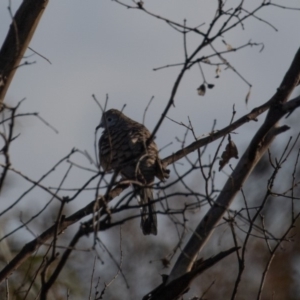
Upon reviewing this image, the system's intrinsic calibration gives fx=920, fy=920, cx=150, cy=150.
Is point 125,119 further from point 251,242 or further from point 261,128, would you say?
point 251,242

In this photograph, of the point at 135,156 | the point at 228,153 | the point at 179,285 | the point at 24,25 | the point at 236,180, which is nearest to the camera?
the point at 179,285

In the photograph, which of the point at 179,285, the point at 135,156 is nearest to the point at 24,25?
the point at 135,156

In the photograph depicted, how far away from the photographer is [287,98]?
5027 mm

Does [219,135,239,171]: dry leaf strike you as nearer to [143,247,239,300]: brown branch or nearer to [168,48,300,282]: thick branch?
[168,48,300,282]: thick branch

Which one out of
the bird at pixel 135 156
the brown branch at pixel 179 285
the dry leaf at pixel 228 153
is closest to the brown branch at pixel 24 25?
the bird at pixel 135 156

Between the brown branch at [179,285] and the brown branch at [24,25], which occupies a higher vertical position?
the brown branch at [24,25]

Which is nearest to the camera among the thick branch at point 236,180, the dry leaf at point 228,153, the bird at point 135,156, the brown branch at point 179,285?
the brown branch at point 179,285

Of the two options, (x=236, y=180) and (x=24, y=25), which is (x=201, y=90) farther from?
(x=24, y=25)

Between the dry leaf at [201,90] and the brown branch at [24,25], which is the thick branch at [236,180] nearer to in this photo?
the dry leaf at [201,90]

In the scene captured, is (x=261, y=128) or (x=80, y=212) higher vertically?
(x=261, y=128)

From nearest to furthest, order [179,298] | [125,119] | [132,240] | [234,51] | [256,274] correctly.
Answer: [234,51] → [179,298] → [125,119] → [132,240] → [256,274]

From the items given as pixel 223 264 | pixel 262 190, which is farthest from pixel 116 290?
pixel 262 190

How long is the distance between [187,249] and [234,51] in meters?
1.09

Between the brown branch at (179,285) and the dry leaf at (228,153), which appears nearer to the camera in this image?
the brown branch at (179,285)
